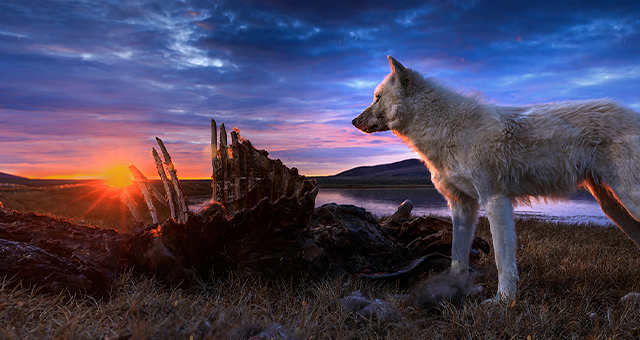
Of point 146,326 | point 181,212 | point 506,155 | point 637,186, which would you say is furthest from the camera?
point 181,212

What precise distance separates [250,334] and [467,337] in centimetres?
193

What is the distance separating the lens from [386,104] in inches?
187

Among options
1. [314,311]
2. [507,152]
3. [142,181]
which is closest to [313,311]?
[314,311]

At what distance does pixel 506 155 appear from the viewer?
3.97m

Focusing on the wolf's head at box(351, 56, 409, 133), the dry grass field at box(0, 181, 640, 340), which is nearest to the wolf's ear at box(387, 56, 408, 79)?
the wolf's head at box(351, 56, 409, 133)

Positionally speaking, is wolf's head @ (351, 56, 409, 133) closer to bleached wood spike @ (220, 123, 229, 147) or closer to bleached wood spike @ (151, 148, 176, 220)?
bleached wood spike @ (220, 123, 229, 147)

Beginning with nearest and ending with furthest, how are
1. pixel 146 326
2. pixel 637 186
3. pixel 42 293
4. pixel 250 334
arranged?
pixel 146 326 → pixel 250 334 → pixel 42 293 → pixel 637 186

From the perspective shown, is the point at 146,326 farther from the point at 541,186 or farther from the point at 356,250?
the point at 541,186

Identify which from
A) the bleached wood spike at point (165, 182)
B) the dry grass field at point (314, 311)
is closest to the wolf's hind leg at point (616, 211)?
the dry grass field at point (314, 311)

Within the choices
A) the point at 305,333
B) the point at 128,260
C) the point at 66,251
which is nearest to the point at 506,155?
the point at 305,333

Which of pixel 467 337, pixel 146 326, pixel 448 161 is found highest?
pixel 448 161

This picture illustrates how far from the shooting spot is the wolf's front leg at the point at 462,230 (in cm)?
452

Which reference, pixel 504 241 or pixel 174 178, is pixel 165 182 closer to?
pixel 174 178

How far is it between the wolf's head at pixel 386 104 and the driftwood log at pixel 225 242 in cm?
127
